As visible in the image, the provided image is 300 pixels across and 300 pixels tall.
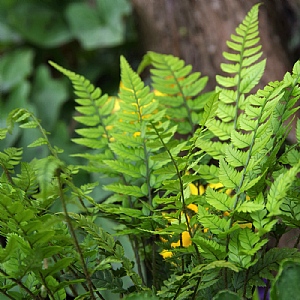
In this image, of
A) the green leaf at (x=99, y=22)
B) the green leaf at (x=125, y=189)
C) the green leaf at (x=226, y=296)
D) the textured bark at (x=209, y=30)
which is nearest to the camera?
the green leaf at (x=226, y=296)

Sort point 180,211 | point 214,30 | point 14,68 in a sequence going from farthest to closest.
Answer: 1. point 14,68
2. point 214,30
3. point 180,211

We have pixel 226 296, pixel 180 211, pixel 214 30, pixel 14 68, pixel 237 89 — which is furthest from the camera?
pixel 14 68

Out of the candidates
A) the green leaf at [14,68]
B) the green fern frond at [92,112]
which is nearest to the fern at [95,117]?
the green fern frond at [92,112]

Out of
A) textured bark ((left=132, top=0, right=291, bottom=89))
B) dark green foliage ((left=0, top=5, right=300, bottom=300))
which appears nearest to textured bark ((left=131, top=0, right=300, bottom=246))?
textured bark ((left=132, top=0, right=291, bottom=89))

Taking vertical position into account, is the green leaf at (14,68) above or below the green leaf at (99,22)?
below

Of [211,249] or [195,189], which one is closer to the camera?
[211,249]

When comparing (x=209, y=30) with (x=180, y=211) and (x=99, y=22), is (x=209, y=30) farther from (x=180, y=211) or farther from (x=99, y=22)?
(x=180, y=211)

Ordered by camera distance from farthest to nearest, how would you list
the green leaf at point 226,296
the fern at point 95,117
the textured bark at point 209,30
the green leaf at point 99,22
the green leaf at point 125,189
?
the green leaf at point 99,22 < the textured bark at point 209,30 < the fern at point 95,117 < the green leaf at point 125,189 < the green leaf at point 226,296

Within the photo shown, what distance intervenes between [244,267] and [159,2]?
1431 mm

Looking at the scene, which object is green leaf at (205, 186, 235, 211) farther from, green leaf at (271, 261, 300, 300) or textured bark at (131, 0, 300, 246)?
textured bark at (131, 0, 300, 246)

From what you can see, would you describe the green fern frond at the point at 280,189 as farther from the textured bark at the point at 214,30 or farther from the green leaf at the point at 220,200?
the textured bark at the point at 214,30

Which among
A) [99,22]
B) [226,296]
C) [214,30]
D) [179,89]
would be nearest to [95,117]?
[179,89]

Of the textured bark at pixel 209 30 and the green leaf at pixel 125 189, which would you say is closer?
the green leaf at pixel 125 189

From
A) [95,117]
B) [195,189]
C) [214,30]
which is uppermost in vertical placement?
[214,30]
